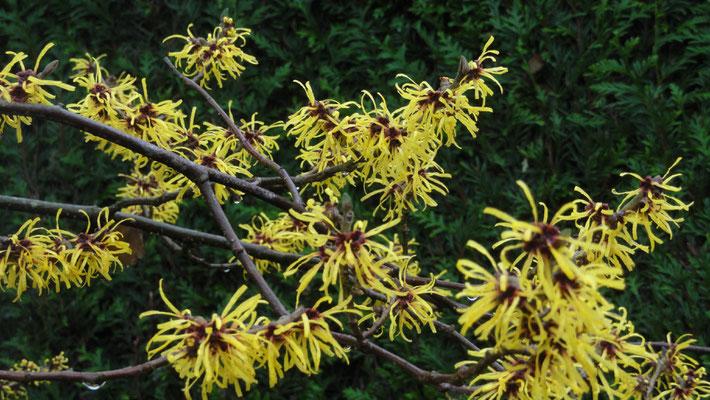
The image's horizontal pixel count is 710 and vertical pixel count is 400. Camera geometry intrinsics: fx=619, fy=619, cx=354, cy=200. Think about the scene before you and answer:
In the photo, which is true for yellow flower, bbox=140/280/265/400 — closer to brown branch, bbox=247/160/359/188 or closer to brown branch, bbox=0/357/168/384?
brown branch, bbox=0/357/168/384

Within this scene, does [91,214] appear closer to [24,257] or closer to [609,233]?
[24,257]

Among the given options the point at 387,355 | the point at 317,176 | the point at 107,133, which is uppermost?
the point at 107,133

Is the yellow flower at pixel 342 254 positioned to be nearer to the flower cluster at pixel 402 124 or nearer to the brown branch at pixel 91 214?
the flower cluster at pixel 402 124

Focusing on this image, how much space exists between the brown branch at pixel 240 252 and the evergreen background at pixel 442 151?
1.39 m

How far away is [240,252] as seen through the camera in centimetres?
84

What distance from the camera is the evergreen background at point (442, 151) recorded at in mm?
2105

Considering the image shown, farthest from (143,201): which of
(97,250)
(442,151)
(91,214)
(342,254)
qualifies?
(442,151)

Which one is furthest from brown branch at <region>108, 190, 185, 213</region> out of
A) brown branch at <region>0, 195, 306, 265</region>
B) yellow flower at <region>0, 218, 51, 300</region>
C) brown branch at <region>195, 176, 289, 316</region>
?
brown branch at <region>195, 176, 289, 316</region>

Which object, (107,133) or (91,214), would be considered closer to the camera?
(107,133)

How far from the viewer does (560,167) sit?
2318mm

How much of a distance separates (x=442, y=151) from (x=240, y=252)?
162cm

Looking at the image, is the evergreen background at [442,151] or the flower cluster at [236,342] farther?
the evergreen background at [442,151]

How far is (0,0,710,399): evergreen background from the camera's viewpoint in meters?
2.11

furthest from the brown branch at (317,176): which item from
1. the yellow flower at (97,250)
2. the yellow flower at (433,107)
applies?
the yellow flower at (97,250)
